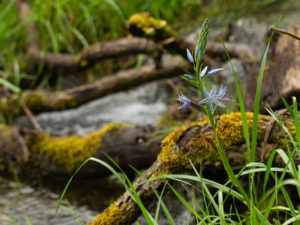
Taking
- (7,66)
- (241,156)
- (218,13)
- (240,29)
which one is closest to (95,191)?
(241,156)

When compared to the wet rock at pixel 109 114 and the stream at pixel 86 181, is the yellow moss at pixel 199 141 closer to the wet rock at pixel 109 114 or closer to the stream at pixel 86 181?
the stream at pixel 86 181

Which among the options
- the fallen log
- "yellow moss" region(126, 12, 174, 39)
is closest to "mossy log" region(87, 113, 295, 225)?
"yellow moss" region(126, 12, 174, 39)

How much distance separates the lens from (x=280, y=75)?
1.88 m

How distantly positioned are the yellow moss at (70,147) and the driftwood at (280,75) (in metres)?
0.86

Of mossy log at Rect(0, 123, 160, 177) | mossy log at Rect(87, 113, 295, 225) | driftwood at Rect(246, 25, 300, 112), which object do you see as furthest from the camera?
mossy log at Rect(0, 123, 160, 177)

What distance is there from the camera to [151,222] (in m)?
1.07

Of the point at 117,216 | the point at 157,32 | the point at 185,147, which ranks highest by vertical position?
the point at 157,32

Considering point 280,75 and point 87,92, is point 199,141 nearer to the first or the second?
point 280,75

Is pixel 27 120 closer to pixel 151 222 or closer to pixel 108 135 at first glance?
pixel 108 135

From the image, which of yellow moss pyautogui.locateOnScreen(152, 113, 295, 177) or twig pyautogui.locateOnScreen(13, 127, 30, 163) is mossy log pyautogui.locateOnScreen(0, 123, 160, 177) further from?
yellow moss pyautogui.locateOnScreen(152, 113, 295, 177)

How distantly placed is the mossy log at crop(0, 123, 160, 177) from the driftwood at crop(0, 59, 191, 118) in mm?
629

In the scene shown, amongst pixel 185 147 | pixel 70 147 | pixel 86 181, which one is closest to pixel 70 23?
pixel 70 147

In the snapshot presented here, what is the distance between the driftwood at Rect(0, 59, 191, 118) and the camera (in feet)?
10.9

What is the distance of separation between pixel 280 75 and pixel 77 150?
1314 mm
